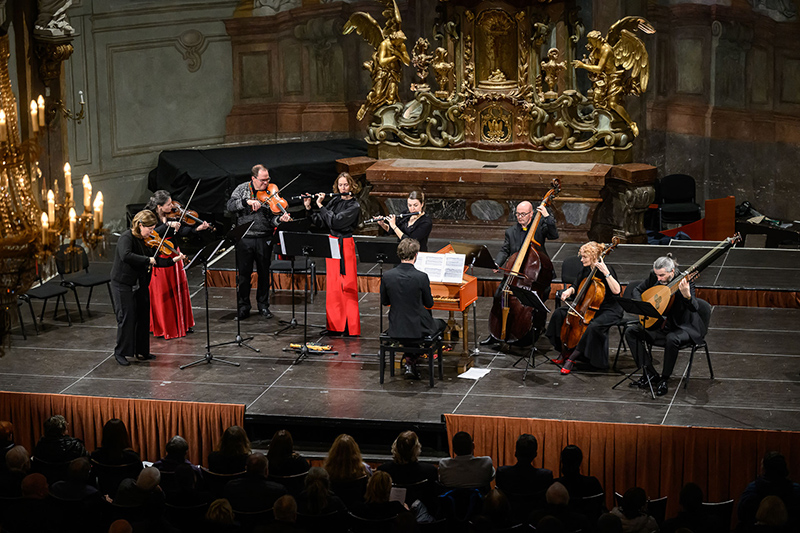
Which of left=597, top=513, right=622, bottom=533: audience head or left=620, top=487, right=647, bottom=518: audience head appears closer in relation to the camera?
left=597, top=513, right=622, bottom=533: audience head

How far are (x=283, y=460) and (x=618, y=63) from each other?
27.4 feet

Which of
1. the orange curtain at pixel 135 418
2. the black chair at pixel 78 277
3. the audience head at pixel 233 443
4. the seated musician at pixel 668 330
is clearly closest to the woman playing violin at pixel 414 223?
the seated musician at pixel 668 330

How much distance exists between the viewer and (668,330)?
29.8ft

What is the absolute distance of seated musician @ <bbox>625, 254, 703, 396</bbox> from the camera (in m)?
8.96

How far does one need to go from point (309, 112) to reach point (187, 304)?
7.03 meters

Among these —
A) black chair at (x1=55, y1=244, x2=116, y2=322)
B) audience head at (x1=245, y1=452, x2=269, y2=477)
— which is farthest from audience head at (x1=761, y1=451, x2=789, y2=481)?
black chair at (x1=55, y1=244, x2=116, y2=322)

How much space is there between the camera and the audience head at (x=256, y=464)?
679 cm

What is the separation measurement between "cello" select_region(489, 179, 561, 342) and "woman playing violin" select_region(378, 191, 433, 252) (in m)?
0.80

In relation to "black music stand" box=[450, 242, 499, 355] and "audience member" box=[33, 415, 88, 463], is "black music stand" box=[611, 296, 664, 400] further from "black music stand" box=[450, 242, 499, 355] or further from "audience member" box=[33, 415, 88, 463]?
"audience member" box=[33, 415, 88, 463]

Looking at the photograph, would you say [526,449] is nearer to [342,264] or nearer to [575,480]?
[575,480]

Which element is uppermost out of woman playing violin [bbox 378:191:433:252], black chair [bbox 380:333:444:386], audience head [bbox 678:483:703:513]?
woman playing violin [bbox 378:191:433:252]

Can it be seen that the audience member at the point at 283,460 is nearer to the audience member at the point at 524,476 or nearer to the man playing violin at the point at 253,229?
the audience member at the point at 524,476

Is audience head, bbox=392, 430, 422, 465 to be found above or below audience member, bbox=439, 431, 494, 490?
above

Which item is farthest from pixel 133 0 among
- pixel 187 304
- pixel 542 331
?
pixel 542 331
